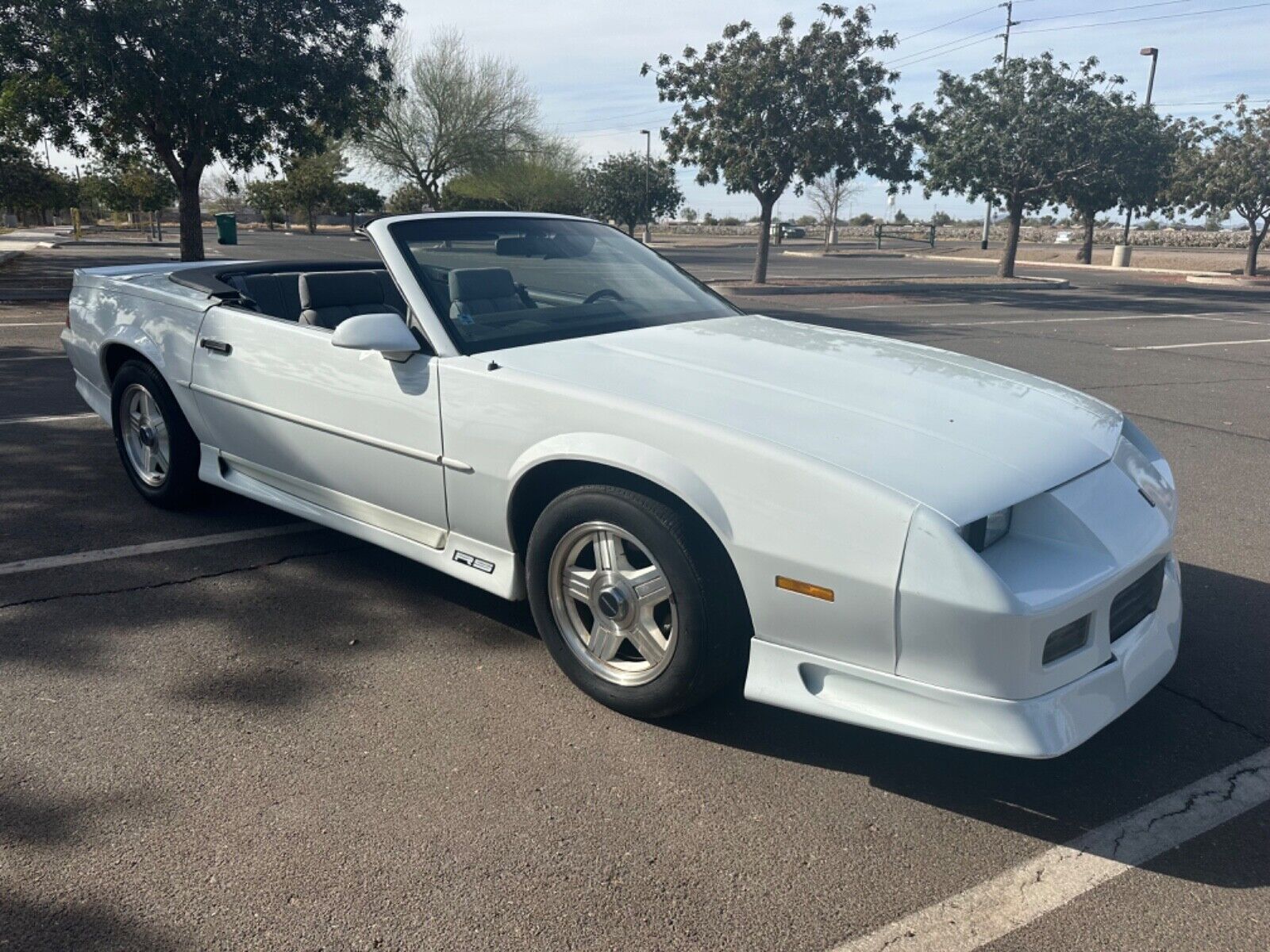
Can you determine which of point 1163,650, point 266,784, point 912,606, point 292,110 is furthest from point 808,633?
point 292,110

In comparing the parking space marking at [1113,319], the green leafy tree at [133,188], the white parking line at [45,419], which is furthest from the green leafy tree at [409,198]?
the white parking line at [45,419]

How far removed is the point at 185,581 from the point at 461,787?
6.65ft

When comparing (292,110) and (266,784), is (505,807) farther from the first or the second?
(292,110)

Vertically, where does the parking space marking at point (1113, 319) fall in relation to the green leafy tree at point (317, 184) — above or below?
below

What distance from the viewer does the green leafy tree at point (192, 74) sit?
46.4 feet

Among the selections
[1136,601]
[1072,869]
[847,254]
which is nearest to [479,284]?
[1136,601]

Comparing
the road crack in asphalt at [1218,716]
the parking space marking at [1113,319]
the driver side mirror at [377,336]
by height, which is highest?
the driver side mirror at [377,336]

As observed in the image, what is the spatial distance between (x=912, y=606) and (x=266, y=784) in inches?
71.5

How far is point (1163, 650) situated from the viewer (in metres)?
3.04

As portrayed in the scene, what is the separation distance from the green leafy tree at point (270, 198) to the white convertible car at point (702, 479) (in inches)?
2455

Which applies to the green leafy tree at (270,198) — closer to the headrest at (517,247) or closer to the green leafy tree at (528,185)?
the green leafy tree at (528,185)

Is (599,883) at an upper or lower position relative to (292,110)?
lower

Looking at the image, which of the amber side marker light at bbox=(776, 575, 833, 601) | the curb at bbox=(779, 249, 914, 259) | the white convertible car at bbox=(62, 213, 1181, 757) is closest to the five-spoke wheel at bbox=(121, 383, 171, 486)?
the white convertible car at bbox=(62, 213, 1181, 757)

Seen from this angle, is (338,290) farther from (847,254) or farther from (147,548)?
(847,254)
